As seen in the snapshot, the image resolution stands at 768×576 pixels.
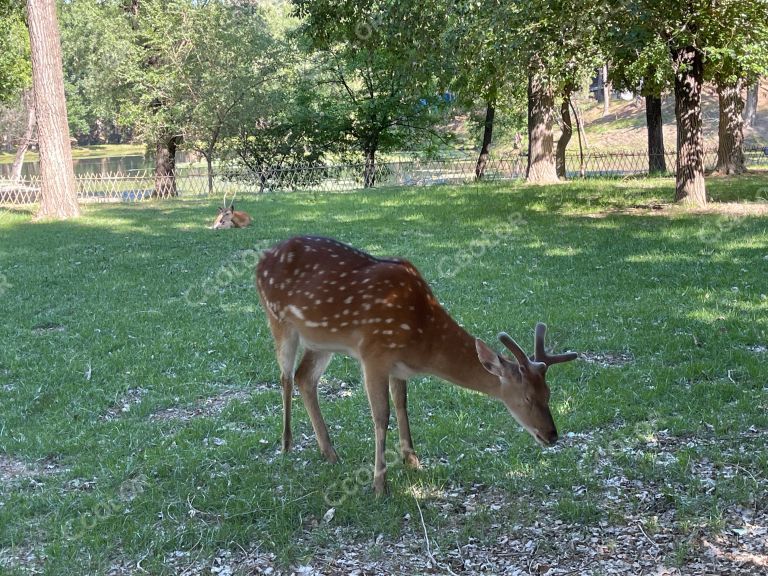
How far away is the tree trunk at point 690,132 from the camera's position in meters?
14.2

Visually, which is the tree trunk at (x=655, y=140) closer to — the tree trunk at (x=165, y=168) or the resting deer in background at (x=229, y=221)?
the resting deer in background at (x=229, y=221)

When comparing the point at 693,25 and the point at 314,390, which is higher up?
the point at 693,25

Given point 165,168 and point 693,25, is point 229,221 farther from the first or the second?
point 165,168

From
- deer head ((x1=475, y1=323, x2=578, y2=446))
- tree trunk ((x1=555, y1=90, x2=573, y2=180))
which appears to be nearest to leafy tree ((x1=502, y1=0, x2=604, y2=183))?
deer head ((x1=475, y1=323, x2=578, y2=446))

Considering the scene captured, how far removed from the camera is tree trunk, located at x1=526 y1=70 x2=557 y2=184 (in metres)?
20.9

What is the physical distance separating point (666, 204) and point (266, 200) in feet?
32.4

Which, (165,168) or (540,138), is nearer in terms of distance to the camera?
(540,138)

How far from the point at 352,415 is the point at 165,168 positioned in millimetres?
24066

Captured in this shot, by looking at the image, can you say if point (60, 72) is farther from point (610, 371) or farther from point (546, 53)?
point (610, 371)

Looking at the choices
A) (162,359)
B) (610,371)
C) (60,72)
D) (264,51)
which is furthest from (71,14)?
(610,371)

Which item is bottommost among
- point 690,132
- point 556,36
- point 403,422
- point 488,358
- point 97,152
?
point 403,422

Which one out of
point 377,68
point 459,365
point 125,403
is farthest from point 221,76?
point 459,365

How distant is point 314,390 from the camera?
516 cm

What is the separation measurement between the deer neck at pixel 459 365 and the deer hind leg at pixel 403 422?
41cm
